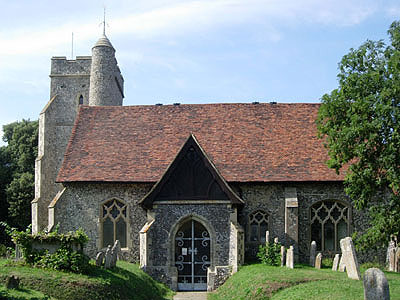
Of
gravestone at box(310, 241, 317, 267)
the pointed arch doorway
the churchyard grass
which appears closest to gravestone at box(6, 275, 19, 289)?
the churchyard grass

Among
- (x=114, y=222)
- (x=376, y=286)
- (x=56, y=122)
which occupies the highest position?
(x=56, y=122)

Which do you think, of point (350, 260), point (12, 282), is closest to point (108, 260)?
point (12, 282)

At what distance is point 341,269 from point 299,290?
472 cm

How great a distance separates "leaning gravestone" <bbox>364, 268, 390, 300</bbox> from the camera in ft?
31.0

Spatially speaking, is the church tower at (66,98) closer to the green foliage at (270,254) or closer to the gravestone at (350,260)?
the green foliage at (270,254)

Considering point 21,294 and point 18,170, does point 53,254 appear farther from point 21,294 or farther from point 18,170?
point 18,170

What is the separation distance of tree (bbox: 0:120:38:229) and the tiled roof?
17982 millimetres

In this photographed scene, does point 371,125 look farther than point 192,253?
No

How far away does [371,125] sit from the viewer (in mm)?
19516

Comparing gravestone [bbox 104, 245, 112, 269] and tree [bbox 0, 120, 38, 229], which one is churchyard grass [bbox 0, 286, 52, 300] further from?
tree [bbox 0, 120, 38, 229]

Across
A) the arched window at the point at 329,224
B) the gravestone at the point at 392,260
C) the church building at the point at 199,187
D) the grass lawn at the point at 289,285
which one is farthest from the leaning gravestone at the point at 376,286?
the arched window at the point at 329,224

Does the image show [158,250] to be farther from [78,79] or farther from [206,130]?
[78,79]

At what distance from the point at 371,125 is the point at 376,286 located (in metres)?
11.1

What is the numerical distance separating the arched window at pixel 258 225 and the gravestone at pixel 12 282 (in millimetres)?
12817
